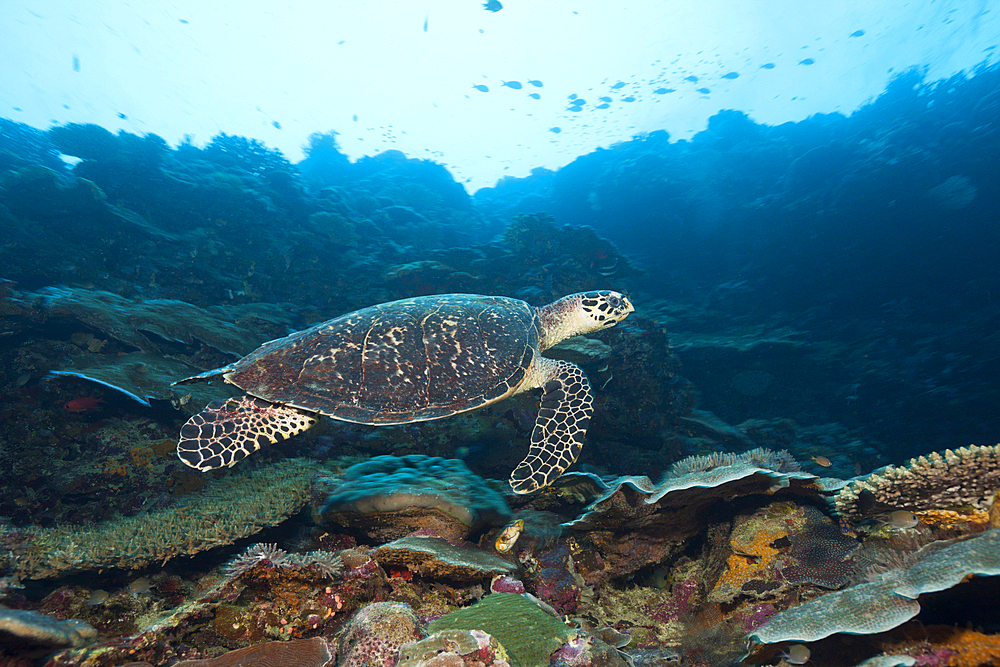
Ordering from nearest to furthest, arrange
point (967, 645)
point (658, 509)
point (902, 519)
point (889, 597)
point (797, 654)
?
point (967, 645)
point (889, 597)
point (797, 654)
point (902, 519)
point (658, 509)

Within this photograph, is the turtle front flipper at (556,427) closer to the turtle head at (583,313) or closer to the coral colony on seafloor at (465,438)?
the coral colony on seafloor at (465,438)

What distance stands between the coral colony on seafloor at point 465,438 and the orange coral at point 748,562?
0.05ft

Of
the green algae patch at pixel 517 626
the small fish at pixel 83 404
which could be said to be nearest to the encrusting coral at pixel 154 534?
the green algae patch at pixel 517 626

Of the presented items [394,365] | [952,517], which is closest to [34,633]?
[394,365]

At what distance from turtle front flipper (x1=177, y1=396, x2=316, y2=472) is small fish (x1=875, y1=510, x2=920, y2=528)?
4.62 m

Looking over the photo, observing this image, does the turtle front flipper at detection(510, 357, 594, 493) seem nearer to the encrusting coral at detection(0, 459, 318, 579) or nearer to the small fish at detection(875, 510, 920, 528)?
the small fish at detection(875, 510, 920, 528)

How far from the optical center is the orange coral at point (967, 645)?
1271mm

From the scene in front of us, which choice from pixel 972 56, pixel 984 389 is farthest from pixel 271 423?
Answer: pixel 972 56

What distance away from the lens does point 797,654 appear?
5.27ft

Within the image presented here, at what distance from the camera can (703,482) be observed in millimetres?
2398

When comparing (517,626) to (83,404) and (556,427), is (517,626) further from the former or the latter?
(83,404)

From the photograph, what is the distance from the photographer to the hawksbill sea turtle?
3.28 metres

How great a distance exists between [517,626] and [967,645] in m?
1.87

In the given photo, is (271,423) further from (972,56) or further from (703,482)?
(972,56)
